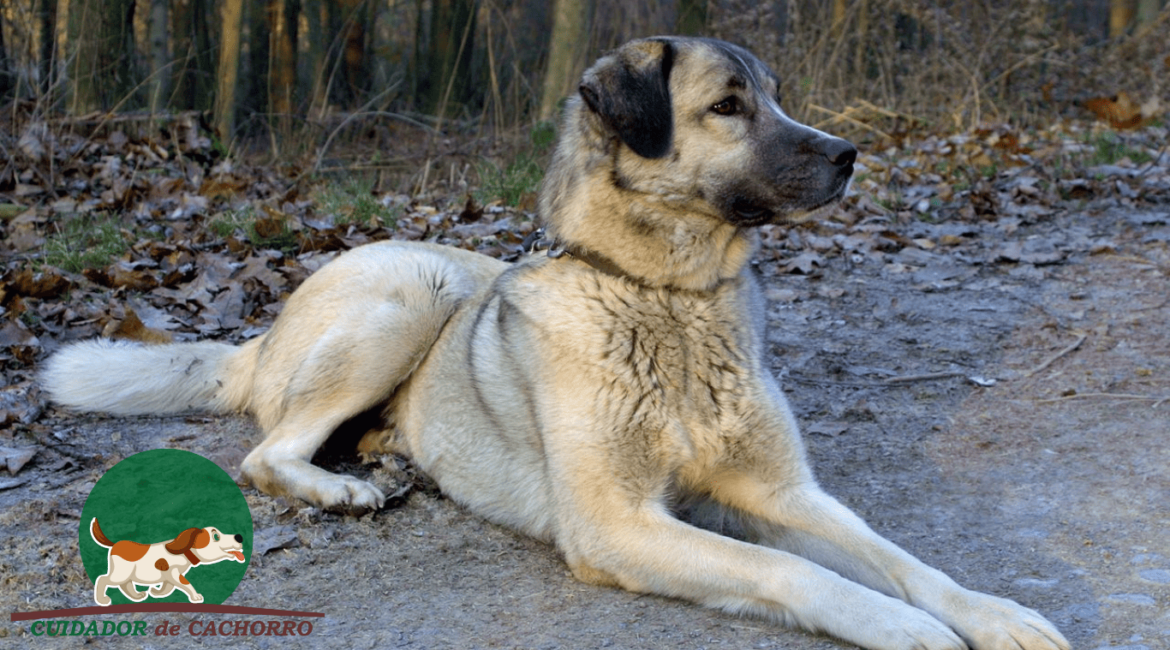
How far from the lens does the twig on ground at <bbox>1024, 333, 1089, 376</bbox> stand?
15.0ft

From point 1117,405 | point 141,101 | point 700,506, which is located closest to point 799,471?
point 700,506

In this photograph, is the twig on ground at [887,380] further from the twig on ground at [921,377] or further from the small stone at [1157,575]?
the small stone at [1157,575]

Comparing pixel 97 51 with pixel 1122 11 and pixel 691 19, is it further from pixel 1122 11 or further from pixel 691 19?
pixel 1122 11

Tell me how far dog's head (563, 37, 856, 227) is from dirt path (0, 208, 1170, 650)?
3.63 ft

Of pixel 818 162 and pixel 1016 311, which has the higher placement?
pixel 818 162

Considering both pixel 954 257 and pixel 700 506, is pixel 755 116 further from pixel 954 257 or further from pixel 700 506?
pixel 954 257

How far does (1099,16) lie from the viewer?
21625 mm

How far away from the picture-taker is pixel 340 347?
3684 millimetres

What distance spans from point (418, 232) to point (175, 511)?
3644 millimetres

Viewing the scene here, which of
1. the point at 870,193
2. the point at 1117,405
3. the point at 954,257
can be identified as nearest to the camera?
the point at 1117,405

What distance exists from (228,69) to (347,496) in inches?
305

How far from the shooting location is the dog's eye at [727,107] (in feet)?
10.3

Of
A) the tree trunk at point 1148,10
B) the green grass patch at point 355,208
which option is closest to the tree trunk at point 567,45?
the green grass patch at point 355,208

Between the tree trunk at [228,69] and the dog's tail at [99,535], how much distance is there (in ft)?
23.4
